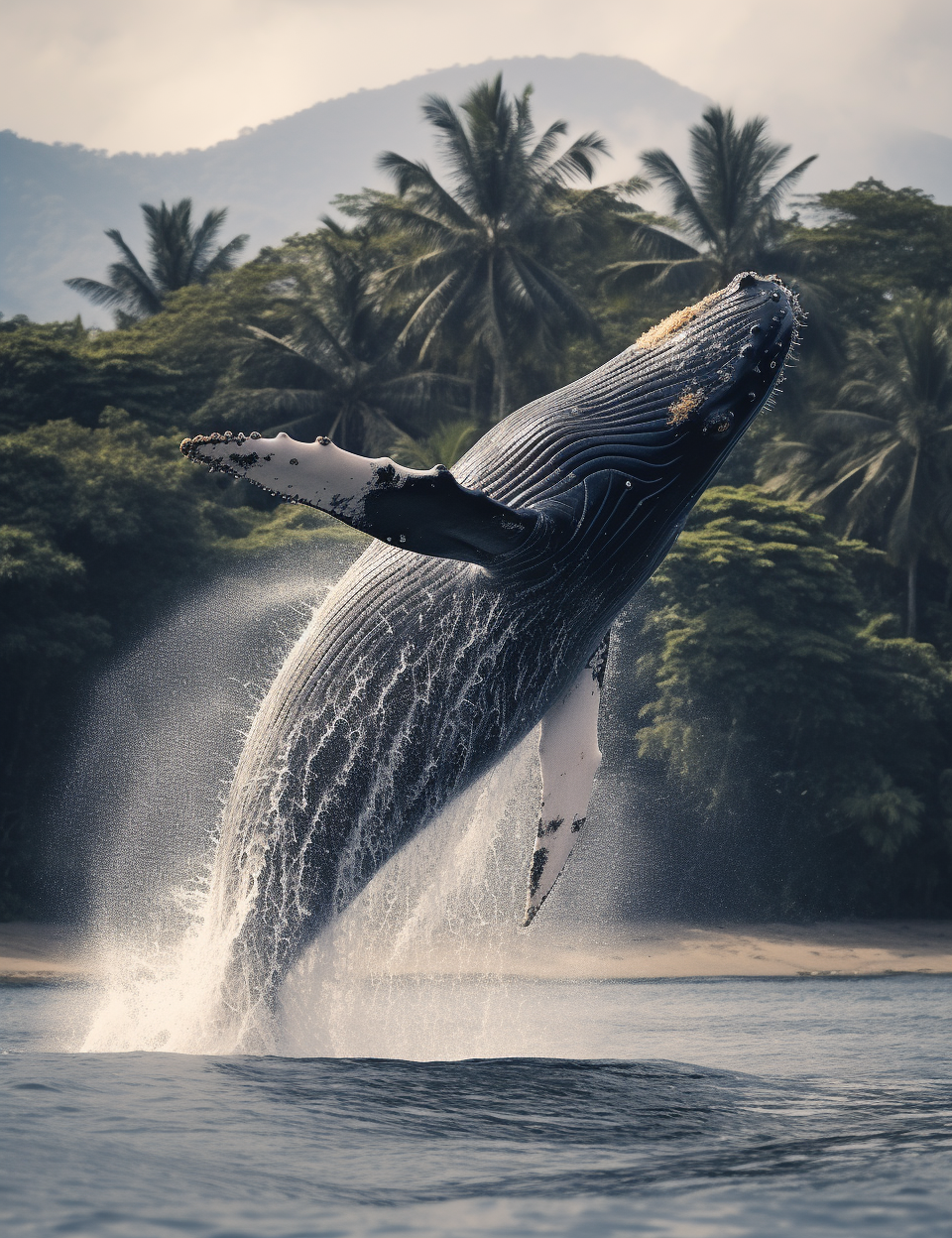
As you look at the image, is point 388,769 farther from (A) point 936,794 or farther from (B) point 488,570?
(A) point 936,794

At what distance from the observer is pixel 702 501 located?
36.3m

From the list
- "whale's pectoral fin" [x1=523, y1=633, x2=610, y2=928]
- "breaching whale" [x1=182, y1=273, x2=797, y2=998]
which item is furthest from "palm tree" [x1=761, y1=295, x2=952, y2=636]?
"breaching whale" [x1=182, y1=273, x2=797, y2=998]

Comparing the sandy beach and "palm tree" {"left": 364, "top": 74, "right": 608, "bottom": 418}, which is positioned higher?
"palm tree" {"left": 364, "top": 74, "right": 608, "bottom": 418}

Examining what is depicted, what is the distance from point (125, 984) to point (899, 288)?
47.3 m

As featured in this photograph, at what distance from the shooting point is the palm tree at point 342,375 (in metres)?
45.8

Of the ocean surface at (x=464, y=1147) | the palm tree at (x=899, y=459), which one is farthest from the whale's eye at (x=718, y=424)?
the palm tree at (x=899, y=459)

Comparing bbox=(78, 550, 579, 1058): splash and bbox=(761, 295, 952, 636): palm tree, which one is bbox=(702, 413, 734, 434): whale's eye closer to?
bbox=(78, 550, 579, 1058): splash

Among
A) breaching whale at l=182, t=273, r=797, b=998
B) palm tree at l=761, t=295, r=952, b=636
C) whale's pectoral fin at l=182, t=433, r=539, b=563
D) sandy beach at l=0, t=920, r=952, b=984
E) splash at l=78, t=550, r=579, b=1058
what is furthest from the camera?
palm tree at l=761, t=295, r=952, b=636

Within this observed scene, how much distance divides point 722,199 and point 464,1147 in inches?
1803

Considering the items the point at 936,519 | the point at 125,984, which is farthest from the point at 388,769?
the point at 936,519

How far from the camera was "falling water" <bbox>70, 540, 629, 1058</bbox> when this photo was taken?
26.3 ft

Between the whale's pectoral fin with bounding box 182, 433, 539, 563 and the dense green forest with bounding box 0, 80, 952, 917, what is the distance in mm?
24397

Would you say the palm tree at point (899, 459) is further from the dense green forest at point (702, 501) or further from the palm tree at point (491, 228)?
the palm tree at point (491, 228)

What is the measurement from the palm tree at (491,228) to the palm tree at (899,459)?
→ 8.82m
